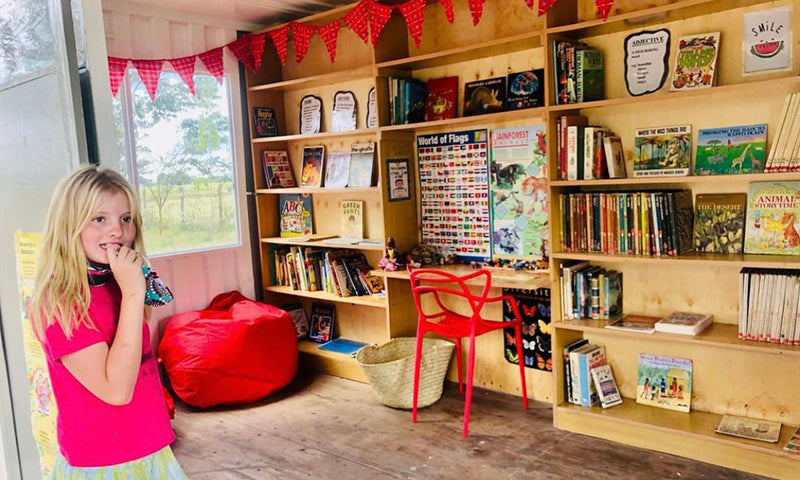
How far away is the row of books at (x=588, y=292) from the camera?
3.23 m

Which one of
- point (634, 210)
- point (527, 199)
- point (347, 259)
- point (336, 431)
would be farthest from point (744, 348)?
point (347, 259)

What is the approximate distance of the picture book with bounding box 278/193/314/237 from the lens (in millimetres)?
4676

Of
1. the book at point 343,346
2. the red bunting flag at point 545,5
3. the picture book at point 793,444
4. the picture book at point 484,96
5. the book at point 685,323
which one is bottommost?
the picture book at point 793,444

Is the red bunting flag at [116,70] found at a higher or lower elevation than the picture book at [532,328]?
higher

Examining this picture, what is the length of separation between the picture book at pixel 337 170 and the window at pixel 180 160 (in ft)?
2.29

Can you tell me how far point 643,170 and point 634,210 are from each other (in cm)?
23

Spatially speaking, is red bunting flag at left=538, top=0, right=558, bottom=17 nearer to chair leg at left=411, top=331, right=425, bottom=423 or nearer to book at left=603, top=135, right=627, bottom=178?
book at left=603, top=135, right=627, bottom=178

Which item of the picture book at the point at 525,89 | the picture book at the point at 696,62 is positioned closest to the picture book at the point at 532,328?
the picture book at the point at 525,89

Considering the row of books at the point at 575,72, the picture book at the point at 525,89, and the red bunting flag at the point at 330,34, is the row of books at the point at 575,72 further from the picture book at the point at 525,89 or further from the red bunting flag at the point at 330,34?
the red bunting flag at the point at 330,34

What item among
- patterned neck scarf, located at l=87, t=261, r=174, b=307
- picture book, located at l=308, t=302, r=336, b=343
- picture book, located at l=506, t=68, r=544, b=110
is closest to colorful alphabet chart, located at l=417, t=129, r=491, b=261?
picture book, located at l=506, t=68, r=544, b=110

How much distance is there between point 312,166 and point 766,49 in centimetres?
287

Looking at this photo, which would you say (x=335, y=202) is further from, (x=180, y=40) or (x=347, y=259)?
(x=180, y=40)

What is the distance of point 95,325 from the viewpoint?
143 centimetres

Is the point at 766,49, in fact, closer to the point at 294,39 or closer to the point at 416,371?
the point at 416,371
